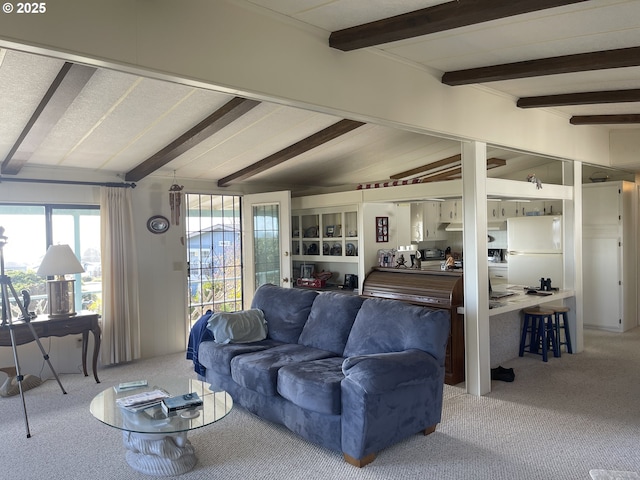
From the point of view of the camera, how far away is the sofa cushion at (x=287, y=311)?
14.1 feet

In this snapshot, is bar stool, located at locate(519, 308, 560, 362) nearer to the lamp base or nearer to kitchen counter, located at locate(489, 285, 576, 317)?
kitchen counter, located at locate(489, 285, 576, 317)

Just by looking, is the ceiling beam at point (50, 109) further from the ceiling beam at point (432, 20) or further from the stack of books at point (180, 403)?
the stack of books at point (180, 403)

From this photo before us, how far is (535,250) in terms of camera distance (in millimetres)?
6918

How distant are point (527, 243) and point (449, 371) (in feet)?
10.9

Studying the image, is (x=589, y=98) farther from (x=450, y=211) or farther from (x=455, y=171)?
(x=450, y=211)

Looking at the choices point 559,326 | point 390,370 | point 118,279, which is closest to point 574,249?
point 559,326

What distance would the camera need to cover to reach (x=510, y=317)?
523cm

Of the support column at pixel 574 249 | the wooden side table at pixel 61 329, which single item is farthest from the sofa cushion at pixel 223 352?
the support column at pixel 574 249

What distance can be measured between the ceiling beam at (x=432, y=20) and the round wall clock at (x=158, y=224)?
3.54 m

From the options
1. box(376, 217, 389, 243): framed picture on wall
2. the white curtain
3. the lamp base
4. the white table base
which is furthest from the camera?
box(376, 217, 389, 243): framed picture on wall

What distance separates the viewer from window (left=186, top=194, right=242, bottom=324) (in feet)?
20.6

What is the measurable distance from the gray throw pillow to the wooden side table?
4.57 ft

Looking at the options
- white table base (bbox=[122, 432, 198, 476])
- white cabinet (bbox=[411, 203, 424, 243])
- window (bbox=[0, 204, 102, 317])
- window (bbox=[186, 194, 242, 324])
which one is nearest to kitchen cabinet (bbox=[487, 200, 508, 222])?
white cabinet (bbox=[411, 203, 424, 243])

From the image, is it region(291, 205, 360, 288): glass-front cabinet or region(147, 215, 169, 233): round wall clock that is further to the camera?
region(291, 205, 360, 288): glass-front cabinet
